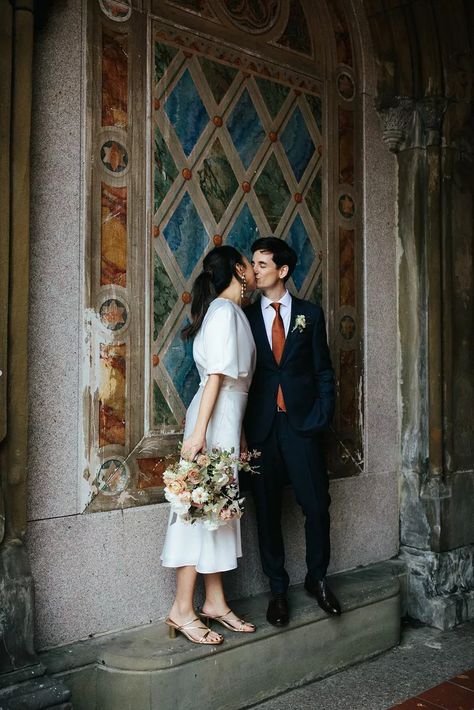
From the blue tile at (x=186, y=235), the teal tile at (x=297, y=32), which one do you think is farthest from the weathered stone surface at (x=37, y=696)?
the teal tile at (x=297, y=32)

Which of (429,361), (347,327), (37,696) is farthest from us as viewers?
(429,361)

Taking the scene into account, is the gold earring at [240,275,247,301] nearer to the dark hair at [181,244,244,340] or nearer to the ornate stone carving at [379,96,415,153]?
the dark hair at [181,244,244,340]

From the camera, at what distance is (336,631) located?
4.04m

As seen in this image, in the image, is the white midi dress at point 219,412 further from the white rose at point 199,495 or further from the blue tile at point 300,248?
the blue tile at point 300,248

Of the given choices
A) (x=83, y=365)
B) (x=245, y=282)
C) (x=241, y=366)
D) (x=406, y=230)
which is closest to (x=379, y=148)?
(x=406, y=230)

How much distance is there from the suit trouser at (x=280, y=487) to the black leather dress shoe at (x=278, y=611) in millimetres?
49

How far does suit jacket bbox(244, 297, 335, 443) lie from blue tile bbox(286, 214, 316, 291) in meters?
0.56

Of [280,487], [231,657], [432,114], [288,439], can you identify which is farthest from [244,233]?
[231,657]

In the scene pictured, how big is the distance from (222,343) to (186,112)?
1.38 metres

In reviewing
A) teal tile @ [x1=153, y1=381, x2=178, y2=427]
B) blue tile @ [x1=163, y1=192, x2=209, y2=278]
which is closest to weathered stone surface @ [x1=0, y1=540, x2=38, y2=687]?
teal tile @ [x1=153, y1=381, x2=178, y2=427]

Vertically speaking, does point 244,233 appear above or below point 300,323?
above

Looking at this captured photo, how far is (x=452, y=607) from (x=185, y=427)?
7.70 feet

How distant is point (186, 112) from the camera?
13.1ft

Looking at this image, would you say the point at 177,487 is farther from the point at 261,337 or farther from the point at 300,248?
the point at 300,248
